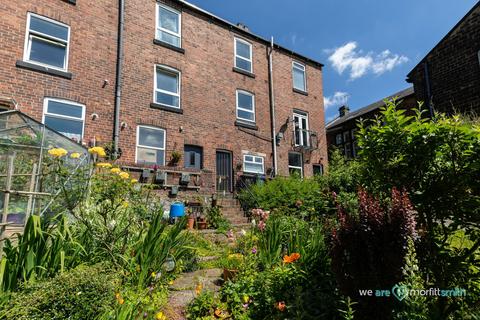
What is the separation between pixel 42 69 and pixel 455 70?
51.6ft

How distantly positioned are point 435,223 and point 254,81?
12.9 meters

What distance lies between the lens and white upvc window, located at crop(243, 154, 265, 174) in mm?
13370

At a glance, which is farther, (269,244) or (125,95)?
(125,95)

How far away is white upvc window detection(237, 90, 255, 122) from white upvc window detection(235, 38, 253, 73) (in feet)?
4.52

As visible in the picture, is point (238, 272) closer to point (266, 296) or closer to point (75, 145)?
point (266, 296)

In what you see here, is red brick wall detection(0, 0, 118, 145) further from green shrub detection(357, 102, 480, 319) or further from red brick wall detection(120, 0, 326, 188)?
green shrub detection(357, 102, 480, 319)

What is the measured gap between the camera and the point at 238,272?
135 inches

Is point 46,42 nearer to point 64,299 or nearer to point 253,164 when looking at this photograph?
point 253,164

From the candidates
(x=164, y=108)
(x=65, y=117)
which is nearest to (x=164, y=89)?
(x=164, y=108)

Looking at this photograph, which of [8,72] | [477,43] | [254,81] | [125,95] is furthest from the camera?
[254,81]

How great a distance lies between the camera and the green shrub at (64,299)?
2129 millimetres

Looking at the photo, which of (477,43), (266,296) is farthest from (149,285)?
(477,43)

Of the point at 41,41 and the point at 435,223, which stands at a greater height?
the point at 41,41

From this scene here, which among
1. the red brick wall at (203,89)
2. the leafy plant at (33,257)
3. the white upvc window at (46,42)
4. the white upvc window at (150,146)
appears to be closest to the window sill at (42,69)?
the white upvc window at (46,42)
